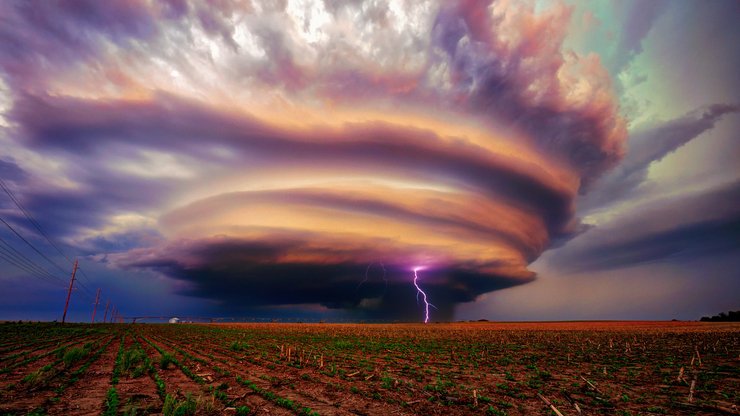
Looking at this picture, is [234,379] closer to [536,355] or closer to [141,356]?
[141,356]

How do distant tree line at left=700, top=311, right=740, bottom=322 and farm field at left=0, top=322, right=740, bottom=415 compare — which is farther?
distant tree line at left=700, top=311, right=740, bottom=322

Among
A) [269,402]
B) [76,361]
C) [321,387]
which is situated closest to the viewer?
[269,402]

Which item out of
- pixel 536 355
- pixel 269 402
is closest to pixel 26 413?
pixel 269 402

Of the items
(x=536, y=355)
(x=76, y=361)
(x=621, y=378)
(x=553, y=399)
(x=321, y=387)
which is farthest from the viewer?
(x=536, y=355)

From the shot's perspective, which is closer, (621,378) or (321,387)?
(321,387)

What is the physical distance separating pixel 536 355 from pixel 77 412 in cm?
3802

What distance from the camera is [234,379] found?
72.7 ft

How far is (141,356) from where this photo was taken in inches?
1257

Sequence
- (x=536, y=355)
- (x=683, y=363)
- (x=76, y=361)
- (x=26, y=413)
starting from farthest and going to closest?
(x=536, y=355), (x=683, y=363), (x=76, y=361), (x=26, y=413)

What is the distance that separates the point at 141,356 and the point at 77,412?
822 inches

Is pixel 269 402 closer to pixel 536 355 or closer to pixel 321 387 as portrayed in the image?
pixel 321 387

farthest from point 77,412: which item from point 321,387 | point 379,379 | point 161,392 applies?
point 379,379

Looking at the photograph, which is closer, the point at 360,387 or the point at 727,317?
the point at 360,387

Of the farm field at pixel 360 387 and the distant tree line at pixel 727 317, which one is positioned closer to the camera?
the farm field at pixel 360 387
